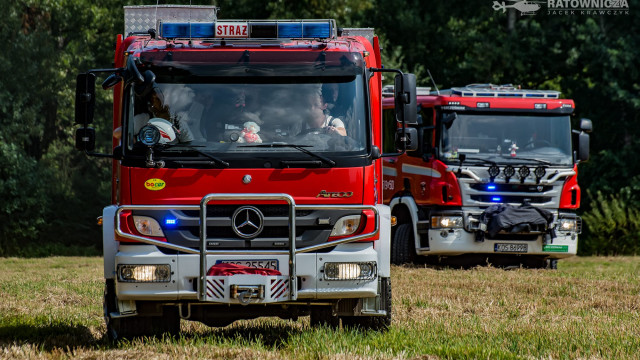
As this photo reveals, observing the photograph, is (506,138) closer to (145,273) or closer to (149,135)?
(149,135)

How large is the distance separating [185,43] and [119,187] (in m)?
1.43

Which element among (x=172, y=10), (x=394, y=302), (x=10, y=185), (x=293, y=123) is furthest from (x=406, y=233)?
(x=10, y=185)

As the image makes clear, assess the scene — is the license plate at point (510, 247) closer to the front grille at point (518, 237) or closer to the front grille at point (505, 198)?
the front grille at point (518, 237)

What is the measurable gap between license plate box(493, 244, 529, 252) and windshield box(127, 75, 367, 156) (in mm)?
9750

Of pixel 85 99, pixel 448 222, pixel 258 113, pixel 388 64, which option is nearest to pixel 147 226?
pixel 85 99

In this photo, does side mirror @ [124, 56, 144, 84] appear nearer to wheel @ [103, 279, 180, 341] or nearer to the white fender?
wheel @ [103, 279, 180, 341]

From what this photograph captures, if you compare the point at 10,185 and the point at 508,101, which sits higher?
the point at 508,101

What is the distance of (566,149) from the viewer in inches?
727

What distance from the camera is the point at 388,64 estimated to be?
35062 mm

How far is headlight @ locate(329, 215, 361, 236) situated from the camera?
346 inches

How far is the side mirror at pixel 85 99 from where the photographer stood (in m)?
8.98

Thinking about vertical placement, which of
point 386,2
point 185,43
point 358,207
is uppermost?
point 386,2

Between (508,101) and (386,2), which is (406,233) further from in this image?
(386,2)

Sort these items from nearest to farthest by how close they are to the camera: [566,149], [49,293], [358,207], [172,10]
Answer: [358,207] < [172,10] < [49,293] < [566,149]
